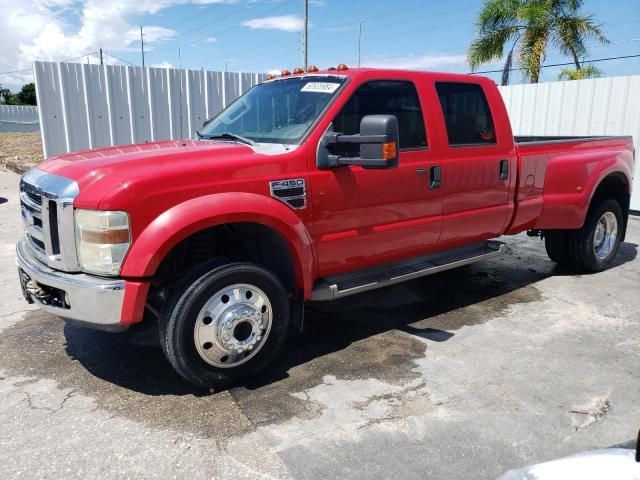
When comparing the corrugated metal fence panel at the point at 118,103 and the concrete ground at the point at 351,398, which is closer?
the concrete ground at the point at 351,398

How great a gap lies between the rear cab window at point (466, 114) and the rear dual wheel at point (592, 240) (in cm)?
181

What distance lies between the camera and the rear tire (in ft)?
19.1

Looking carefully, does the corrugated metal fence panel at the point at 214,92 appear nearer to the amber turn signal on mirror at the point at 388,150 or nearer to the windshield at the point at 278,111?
the windshield at the point at 278,111

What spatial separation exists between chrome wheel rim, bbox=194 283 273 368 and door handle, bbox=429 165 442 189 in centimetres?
167

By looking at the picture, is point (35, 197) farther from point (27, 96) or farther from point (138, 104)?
point (27, 96)

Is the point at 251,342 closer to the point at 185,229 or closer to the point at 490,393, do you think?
the point at 185,229

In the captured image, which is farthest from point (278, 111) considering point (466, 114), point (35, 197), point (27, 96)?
point (27, 96)

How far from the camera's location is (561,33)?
1806cm

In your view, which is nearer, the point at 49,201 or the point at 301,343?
the point at 49,201

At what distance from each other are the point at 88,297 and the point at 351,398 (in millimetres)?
1633

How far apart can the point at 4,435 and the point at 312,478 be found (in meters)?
1.68

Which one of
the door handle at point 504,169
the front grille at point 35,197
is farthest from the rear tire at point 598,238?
the front grille at point 35,197

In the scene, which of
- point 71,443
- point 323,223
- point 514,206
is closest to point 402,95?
point 323,223

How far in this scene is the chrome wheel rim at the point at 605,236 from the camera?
608 centimetres
